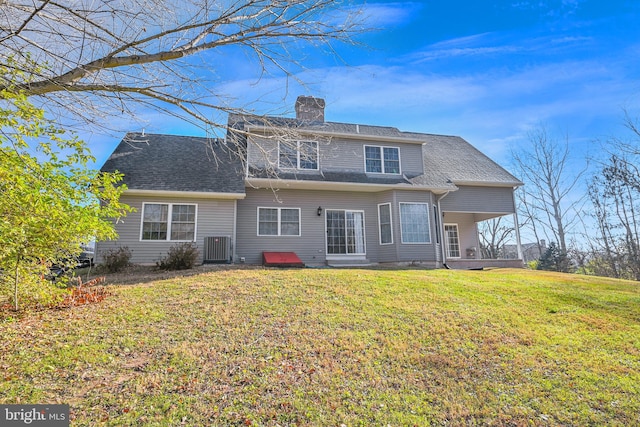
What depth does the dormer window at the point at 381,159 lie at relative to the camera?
14305mm

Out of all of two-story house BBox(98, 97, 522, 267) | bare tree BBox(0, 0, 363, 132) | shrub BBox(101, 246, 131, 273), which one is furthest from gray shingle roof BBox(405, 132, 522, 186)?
shrub BBox(101, 246, 131, 273)

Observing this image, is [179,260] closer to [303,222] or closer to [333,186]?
[303,222]

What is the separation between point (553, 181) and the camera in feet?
79.3

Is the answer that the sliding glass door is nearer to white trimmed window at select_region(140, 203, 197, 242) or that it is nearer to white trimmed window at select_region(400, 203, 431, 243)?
white trimmed window at select_region(400, 203, 431, 243)

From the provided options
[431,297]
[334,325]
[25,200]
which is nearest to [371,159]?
[431,297]

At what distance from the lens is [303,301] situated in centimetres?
675

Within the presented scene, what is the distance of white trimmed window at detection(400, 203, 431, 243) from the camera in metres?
13.2

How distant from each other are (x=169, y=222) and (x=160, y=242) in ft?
2.53

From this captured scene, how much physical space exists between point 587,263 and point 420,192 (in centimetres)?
1966

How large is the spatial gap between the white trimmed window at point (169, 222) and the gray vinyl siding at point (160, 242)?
15cm

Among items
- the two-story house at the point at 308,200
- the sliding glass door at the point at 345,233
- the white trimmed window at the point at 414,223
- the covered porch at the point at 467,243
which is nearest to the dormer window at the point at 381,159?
the two-story house at the point at 308,200

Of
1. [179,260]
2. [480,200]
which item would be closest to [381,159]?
[480,200]

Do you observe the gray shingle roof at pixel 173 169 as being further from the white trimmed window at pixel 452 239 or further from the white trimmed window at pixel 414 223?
the white trimmed window at pixel 452 239

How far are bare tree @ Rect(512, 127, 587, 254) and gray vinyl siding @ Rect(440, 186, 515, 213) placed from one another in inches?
415
